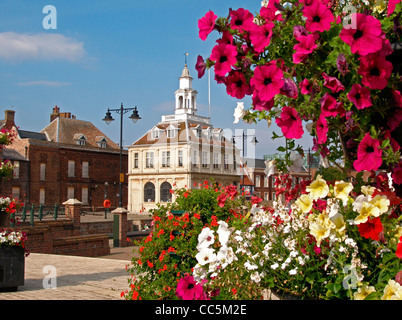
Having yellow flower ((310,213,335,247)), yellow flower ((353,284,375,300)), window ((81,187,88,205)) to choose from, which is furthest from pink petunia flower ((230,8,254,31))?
window ((81,187,88,205))

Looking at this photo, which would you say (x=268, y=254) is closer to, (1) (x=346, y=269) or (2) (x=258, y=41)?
(1) (x=346, y=269)

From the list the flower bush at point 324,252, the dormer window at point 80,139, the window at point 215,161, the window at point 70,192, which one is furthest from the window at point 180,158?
the flower bush at point 324,252

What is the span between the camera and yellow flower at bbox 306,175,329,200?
210 cm

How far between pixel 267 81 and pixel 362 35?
0.45 meters

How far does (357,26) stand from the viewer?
1.86m

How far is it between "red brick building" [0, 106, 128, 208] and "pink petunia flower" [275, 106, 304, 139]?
43.2m

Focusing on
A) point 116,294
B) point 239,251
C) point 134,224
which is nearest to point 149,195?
point 134,224

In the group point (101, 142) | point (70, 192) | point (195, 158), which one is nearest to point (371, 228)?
point (195, 158)

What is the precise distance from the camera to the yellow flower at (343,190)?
2059mm

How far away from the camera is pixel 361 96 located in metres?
1.94

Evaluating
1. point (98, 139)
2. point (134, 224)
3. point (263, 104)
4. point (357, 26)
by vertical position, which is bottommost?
point (134, 224)

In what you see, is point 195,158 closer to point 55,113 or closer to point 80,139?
point 80,139

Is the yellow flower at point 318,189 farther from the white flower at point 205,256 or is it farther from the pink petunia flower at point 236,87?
the white flower at point 205,256
